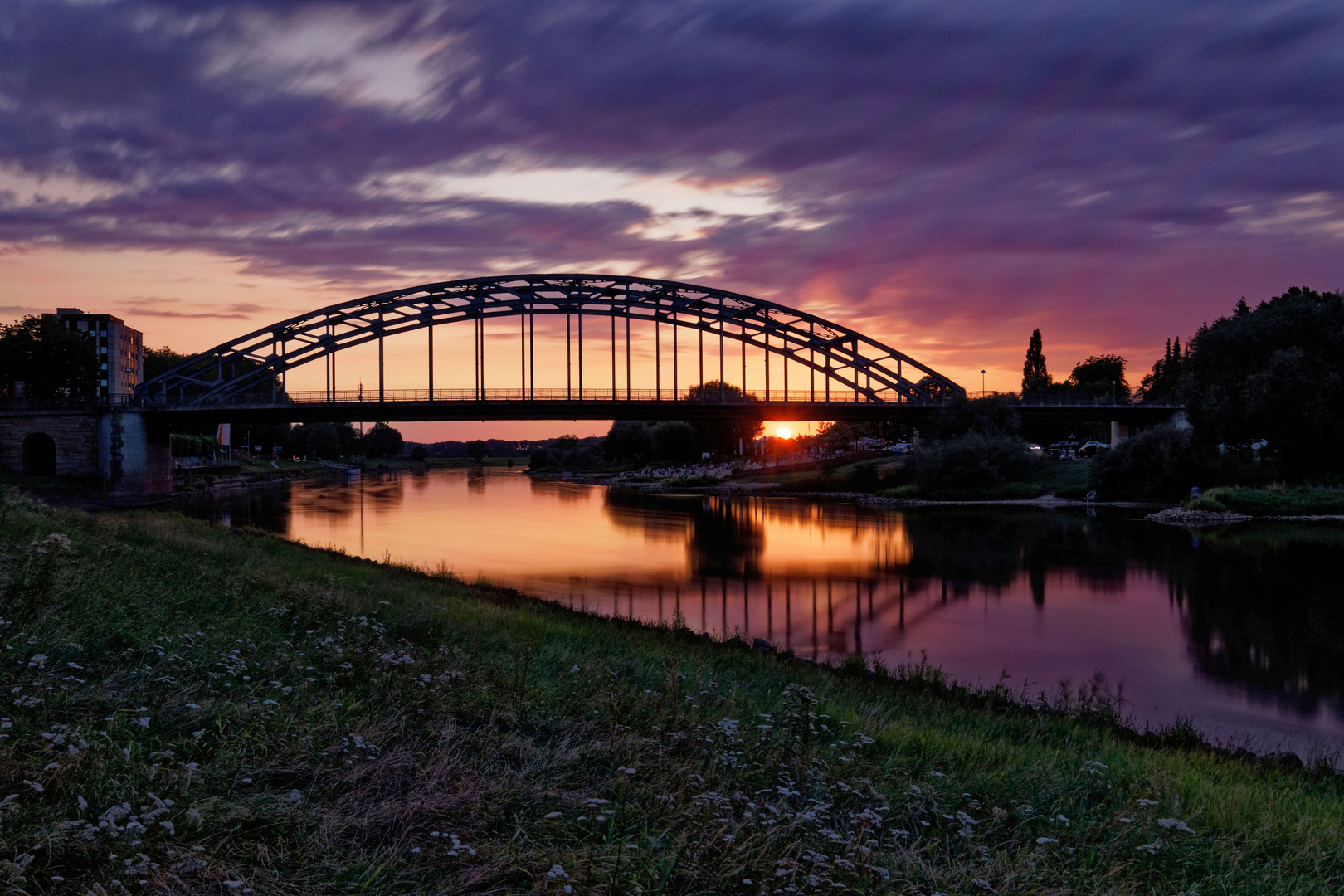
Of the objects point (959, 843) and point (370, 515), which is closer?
point (959, 843)

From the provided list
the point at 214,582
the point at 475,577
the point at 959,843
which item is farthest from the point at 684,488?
the point at 959,843

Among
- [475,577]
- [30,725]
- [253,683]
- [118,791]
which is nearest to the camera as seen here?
[118,791]

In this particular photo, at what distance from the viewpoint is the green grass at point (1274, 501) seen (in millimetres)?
51500

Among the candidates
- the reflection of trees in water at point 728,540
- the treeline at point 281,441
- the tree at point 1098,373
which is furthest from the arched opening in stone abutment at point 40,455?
the tree at point 1098,373

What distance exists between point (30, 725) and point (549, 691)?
4698mm

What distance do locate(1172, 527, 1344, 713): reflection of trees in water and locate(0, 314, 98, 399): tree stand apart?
8959 centimetres

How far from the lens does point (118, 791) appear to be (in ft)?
16.1

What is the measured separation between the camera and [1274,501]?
173ft

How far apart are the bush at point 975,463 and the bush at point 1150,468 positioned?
6327 mm

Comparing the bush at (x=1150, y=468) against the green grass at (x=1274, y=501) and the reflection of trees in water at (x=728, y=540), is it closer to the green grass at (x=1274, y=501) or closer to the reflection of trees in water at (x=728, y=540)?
the green grass at (x=1274, y=501)

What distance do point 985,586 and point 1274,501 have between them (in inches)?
1341

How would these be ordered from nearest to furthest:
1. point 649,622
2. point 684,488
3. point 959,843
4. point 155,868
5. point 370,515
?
point 155,868, point 959,843, point 649,622, point 370,515, point 684,488

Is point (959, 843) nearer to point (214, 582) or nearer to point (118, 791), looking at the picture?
point (118, 791)

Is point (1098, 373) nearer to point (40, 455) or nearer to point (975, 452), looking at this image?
point (975, 452)
